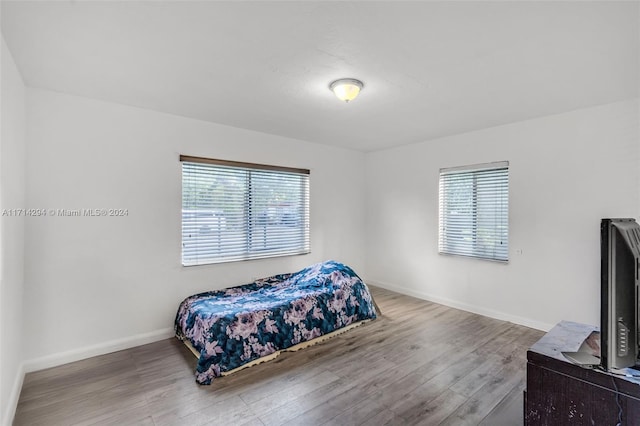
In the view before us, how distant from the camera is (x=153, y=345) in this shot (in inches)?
123

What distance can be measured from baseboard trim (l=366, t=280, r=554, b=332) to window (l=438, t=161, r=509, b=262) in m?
0.70

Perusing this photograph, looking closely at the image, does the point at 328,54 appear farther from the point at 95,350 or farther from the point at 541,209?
the point at 95,350

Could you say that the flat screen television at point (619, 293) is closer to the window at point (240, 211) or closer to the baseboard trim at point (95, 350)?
the window at point (240, 211)

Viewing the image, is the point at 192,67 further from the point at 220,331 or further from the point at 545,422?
the point at 545,422

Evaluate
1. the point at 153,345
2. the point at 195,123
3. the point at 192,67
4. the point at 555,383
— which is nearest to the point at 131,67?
the point at 192,67

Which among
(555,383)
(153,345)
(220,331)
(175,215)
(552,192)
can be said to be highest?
(552,192)

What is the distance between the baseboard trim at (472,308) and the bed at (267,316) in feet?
4.26

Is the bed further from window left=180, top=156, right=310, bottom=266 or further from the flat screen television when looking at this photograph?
the flat screen television

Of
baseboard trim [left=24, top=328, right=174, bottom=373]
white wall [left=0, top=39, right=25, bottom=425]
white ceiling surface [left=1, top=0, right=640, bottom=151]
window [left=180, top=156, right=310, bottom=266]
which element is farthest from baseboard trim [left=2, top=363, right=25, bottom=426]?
white ceiling surface [left=1, top=0, right=640, bottom=151]

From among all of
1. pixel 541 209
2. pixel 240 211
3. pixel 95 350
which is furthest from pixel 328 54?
pixel 95 350

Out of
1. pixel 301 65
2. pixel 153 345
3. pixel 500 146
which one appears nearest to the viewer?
pixel 301 65

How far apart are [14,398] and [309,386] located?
2107 millimetres

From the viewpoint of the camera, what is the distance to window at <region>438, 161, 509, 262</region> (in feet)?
12.5

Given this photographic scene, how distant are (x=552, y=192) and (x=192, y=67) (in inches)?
154
